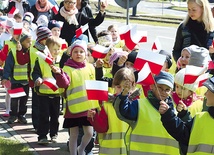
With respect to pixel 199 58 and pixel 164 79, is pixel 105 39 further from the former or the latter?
pixel 164 79

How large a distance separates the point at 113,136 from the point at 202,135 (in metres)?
1.64

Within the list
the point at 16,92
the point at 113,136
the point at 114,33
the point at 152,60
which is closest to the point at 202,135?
the point at 152,60

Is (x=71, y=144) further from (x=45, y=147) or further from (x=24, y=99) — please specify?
(x=24, y=99)

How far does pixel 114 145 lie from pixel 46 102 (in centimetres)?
229

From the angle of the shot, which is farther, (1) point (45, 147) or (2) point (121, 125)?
(1) point (45, 147)

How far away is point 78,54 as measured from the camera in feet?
22.9

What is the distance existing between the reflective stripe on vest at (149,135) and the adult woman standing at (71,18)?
4755 mm

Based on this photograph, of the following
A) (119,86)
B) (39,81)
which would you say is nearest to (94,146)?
(39,81)

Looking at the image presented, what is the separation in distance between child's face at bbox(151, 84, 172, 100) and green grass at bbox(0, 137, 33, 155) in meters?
3.01

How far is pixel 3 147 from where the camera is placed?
7.71m

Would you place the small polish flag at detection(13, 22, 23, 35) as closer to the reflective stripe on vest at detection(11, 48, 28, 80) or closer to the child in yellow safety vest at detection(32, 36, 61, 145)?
the reflective stripe on vest at detection(11, 48, 28, 80)

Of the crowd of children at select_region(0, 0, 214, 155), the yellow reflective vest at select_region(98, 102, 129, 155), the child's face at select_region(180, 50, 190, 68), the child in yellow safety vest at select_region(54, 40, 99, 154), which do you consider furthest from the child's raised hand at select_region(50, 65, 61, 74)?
the child's face at select_region(180, 50, 190, 68)

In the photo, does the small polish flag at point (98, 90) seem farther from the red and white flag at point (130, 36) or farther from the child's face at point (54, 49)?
the child's face at point (54, 49)

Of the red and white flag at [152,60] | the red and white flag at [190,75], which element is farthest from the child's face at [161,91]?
the red and white flag at [190,75]
